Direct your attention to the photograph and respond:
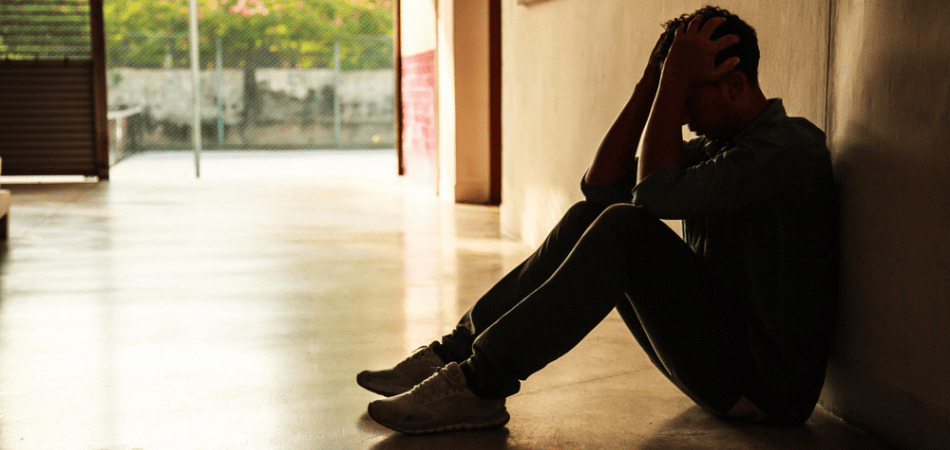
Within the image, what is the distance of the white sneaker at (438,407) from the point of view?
7.40 feet

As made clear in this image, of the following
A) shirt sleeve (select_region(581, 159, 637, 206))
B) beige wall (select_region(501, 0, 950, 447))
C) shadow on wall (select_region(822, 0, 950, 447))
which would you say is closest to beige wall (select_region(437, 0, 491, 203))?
beige wall (select_region(501, 0, 950, 447))

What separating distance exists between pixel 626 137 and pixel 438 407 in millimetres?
767

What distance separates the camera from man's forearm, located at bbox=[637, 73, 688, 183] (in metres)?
2.13

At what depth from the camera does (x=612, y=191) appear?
2.37 meters

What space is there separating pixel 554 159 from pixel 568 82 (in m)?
0.47

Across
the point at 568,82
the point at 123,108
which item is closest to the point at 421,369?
the point at 568,82

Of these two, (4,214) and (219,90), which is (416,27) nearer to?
(4,214)

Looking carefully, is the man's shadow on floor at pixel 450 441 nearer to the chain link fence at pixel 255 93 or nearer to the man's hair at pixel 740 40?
the man's hair at pixel 740 40

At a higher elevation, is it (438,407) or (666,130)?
(666,130)

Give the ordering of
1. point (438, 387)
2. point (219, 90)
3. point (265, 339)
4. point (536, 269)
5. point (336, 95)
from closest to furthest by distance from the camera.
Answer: point (438, 387) → point (536, 269) → point (265, 339) → point (219, 90) → point (336, 95)

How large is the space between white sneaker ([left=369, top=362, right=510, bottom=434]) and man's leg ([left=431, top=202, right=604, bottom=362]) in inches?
7.3

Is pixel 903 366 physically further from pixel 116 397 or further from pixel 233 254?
pixel 233 254

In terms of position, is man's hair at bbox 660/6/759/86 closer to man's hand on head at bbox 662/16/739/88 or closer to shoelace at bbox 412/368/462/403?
man's hand on head at bbox 662/16/739/88

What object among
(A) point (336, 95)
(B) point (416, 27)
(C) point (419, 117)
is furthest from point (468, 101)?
(A) point (336, 95)
